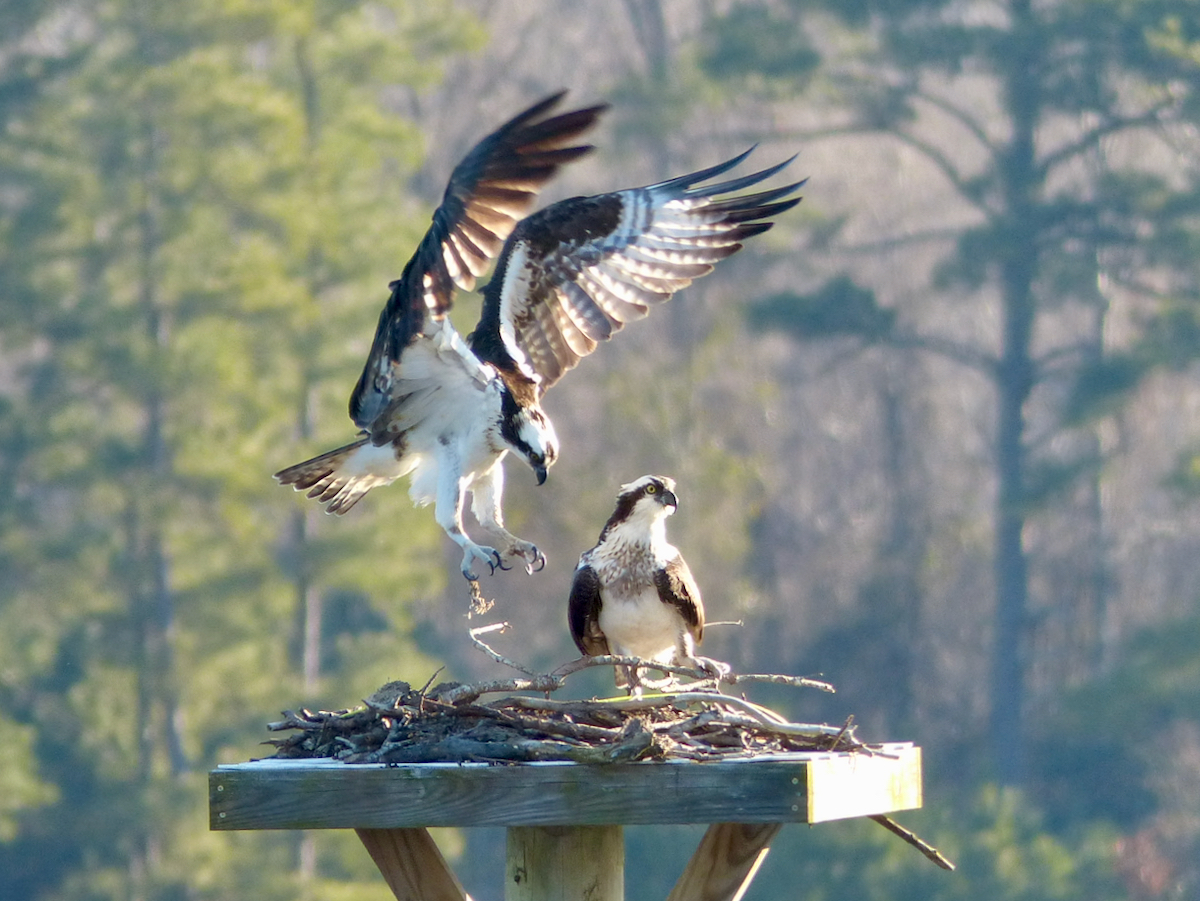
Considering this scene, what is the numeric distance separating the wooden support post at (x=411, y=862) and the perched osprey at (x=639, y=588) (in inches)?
40.4

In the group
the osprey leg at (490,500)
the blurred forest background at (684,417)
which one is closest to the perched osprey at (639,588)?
the osprey leg at (490,500)

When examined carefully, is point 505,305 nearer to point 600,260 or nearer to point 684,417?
point 600,260

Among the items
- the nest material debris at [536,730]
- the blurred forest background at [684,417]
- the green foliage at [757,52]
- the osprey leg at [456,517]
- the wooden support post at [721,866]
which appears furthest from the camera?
the green foliage at [757,52]

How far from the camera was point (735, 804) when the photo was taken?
353 centimetres

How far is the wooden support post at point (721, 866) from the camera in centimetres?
387

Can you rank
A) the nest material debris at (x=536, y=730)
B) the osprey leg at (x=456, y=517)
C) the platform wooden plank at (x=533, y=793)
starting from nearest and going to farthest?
1. the platform wooden plank at (x=533, y=793)
2. the nest material debris at (x=536, y=730)
3. the osprey leg at (x=456, y=517)

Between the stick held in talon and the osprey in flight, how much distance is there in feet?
0.70

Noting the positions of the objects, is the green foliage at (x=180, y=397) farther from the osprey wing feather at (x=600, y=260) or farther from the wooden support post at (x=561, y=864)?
the wooden support post at (x=561, y=864)

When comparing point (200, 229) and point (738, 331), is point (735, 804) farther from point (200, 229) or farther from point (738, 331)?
point (738, 331)

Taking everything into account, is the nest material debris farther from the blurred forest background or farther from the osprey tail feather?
the blurred forest background

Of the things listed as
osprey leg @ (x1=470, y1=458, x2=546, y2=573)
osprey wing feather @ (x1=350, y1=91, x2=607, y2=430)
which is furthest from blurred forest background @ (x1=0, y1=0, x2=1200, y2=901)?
osprey wing feather @ (x1=350, y1=91, x2=607, y2=430)

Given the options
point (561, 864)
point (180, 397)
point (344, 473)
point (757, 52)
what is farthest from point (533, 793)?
point (757, 52)

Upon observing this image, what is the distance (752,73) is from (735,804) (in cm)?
1665

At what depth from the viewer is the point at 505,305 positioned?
564 cm
